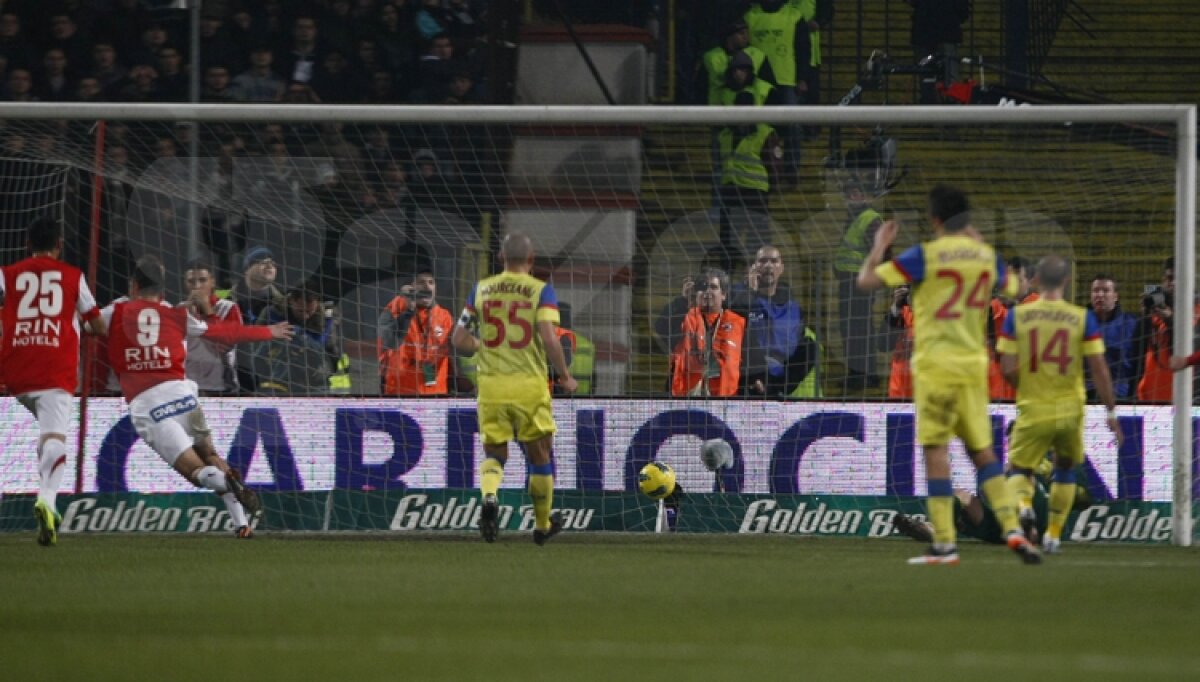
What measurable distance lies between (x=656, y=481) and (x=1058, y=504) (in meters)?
3.31

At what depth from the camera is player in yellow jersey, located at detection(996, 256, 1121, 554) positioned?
1121cm

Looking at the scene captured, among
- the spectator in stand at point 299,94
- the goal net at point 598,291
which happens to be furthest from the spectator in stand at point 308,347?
the spectator in stand at point 299,94

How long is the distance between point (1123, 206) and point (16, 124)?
356 inches

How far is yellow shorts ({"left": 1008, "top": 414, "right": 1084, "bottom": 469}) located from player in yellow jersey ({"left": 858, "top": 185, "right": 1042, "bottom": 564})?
5.53 ft

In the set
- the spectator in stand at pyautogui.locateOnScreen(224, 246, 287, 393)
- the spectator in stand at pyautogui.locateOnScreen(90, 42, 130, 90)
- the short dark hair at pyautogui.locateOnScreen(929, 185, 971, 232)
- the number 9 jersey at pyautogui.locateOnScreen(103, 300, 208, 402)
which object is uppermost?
the spectator in stand at pyautogui.locateOnScreen(90, 42, 130, 90)

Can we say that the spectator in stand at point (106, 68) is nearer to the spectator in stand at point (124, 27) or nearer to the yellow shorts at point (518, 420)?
the spectator in stand at point (124, 27)

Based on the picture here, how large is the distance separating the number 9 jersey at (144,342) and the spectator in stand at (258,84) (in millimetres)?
6040

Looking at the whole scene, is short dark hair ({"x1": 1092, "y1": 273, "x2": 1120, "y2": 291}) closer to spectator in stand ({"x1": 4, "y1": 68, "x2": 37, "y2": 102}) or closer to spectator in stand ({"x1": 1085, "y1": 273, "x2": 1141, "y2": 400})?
spectator in stand ({"x1": 1085, "y1": 273, "x2": 1141, "y2": 400})

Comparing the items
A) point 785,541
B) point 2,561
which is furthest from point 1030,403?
point 2,561

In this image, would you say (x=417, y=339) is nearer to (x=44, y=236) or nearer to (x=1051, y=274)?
(x=44, y=236)

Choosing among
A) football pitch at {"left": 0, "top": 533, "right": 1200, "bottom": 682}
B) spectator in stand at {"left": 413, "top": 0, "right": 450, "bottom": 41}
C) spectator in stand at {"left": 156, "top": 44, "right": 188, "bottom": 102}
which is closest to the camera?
football pitch at {"left": 0, "top": 533, "right": 1200, "bottom": 682}

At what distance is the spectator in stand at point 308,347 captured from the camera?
15000 millimetres

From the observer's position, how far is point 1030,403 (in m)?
11.3

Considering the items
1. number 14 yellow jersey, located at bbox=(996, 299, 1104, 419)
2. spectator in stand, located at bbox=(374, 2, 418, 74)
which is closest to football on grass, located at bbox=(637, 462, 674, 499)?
number 14 yellow jersey, located at bbox=(996, 299, 1104, 419)
